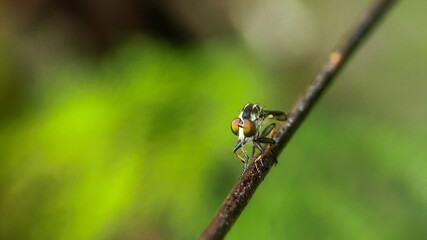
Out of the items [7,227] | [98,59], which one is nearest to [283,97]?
[98,59]

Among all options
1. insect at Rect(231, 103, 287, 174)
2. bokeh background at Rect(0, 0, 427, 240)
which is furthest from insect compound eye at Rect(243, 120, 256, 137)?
bokeh background at Rect(0, 0, 427, 240)

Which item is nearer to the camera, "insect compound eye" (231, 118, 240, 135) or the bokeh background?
"insect compound eye" (231, 118, 240, 135)

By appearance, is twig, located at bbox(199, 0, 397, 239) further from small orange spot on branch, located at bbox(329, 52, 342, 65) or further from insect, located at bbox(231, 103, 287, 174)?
insect, located at bbox(231, 103, 287, 174)

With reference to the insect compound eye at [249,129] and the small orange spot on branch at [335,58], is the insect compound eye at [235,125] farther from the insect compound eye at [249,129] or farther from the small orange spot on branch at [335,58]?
the small orange spot on branch at [335,58]

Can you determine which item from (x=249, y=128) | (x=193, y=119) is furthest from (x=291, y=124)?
(x=193, y=119)

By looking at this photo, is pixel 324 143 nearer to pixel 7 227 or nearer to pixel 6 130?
pixel 7 227
